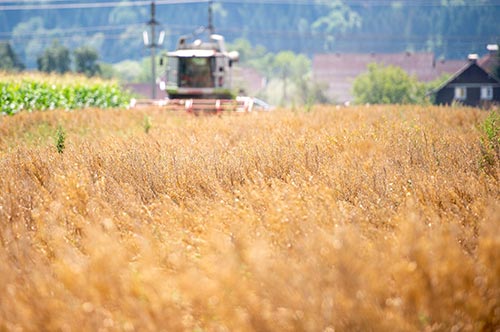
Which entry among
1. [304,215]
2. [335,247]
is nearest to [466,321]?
[335,247]

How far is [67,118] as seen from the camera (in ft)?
58.4

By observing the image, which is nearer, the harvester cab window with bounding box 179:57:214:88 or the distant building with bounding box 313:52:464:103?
the harvester cab window with bounding box 179:57:214:88

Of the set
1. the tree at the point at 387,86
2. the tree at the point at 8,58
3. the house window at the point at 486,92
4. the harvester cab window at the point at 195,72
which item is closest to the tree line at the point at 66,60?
the tree at the point at 8,58

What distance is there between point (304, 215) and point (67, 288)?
5.82 feet

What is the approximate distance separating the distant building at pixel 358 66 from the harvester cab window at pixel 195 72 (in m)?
93.0

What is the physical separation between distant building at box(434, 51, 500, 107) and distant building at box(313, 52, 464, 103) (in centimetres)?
3967

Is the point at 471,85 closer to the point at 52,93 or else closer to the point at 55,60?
the point at 55,60

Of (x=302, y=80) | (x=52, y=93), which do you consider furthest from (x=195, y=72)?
(x=302, y=80)

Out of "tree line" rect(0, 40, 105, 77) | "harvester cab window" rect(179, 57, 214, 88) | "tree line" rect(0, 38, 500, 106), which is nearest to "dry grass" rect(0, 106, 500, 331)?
"harvester cab window" rect(179, 57, 214, 88)

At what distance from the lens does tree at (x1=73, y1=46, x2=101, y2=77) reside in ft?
291

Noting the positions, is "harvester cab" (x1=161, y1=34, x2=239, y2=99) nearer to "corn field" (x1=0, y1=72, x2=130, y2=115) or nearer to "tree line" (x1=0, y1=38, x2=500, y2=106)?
"corn field" (x1=0, y1=72, x2=130, y2=115)

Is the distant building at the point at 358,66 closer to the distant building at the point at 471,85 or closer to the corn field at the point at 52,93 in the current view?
the distant building at the point at 471,85

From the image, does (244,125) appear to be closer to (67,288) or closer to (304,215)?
(304,215)

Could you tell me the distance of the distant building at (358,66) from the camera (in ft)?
409
